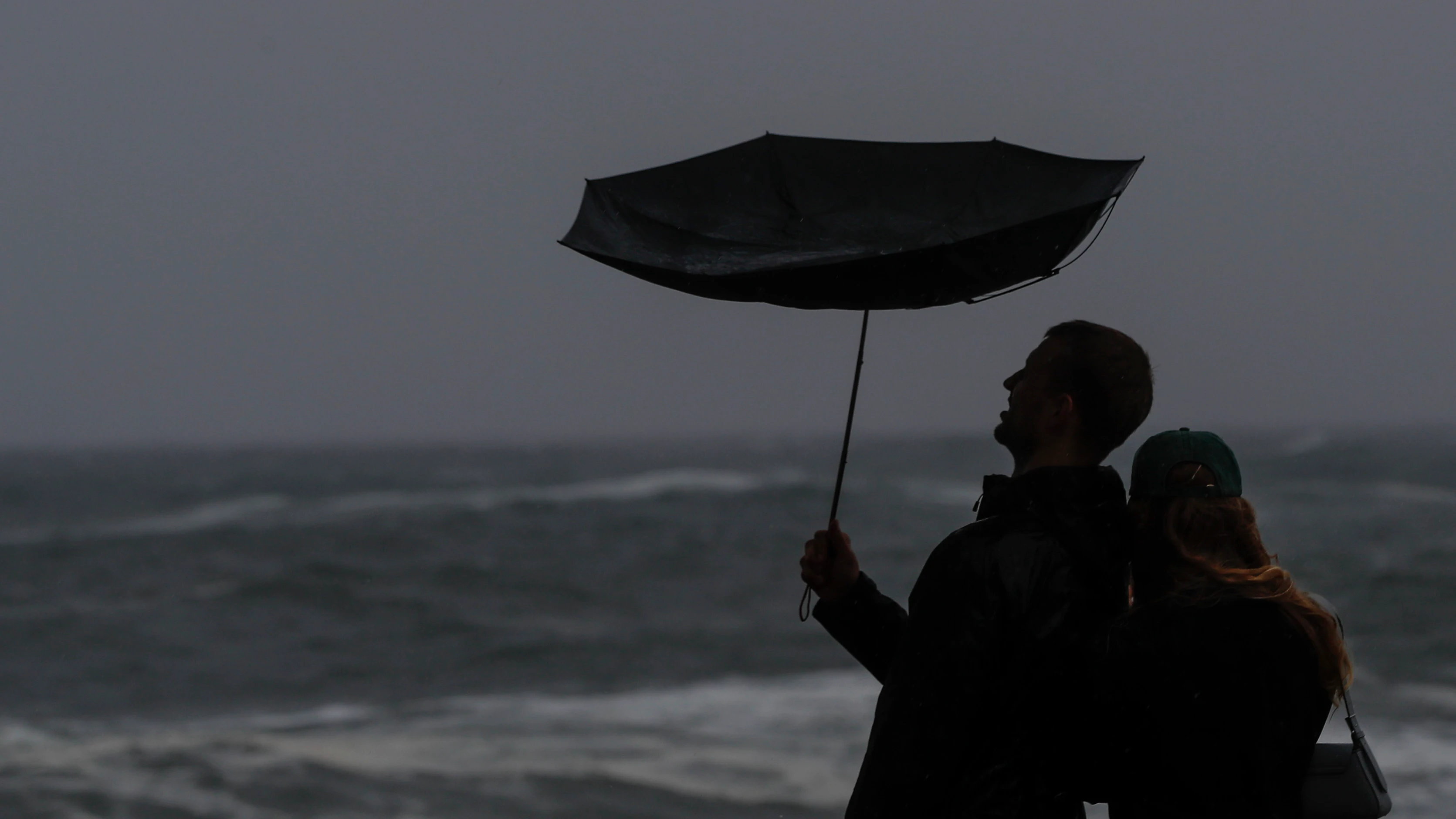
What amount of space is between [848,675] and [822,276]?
1252cm

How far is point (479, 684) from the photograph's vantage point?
49.6 feet

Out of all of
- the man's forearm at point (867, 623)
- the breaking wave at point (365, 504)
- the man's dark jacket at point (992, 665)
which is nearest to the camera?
the man's dark jacket at point (992, 665)

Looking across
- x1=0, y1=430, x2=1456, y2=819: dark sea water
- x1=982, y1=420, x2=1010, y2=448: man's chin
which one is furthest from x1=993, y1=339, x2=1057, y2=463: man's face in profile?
x1=0, y1=430, x2=1456, y2=819: dark sea water

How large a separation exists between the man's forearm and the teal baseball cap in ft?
1.57

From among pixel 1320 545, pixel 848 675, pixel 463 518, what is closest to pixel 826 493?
pixel 463 518

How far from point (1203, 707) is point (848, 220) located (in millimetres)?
1004

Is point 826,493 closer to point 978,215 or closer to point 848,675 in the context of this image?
point 848,675

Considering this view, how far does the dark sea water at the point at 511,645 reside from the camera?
9.84 meters

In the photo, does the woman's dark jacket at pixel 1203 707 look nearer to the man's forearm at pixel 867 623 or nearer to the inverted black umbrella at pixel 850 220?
the man's forearm at pixel 867 623

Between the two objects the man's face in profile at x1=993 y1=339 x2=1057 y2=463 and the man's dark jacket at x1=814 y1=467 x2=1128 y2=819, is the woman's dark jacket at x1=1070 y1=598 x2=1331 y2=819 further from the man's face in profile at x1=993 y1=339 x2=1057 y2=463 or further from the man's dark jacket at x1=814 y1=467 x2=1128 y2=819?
the man's face in profile at x1=993 y1=339 x2=1057 y2=463

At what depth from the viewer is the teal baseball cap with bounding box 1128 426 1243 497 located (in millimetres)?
2145

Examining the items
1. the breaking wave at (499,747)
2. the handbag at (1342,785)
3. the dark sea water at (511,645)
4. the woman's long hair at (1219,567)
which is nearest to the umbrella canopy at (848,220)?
the woman's long hair at (1219,567)

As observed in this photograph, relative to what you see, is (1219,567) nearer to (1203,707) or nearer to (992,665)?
(1203,707)

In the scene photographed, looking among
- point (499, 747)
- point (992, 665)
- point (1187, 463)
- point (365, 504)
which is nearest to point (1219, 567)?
point (1187, 463)
